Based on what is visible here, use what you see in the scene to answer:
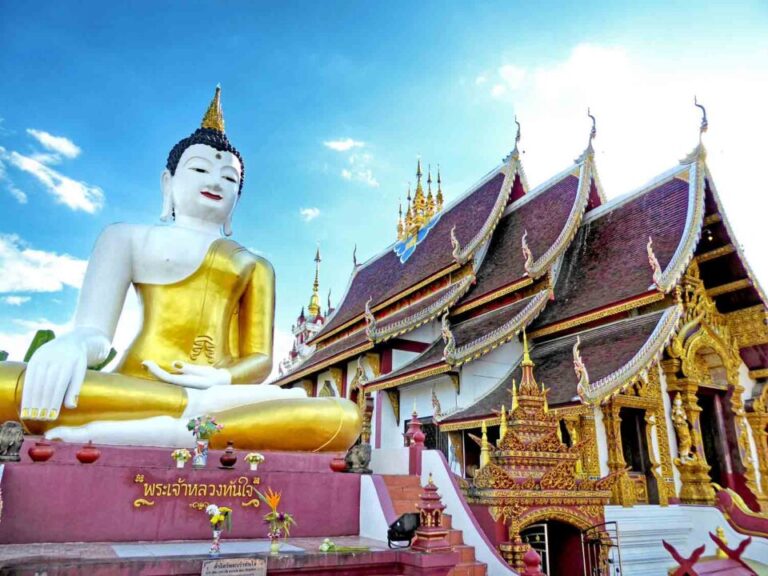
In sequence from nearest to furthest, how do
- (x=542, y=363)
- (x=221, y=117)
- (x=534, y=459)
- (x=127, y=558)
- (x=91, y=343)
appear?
(x=127, y=558)
(x=91, y=343)
(x=534, y=459)
(x=221, y=117)
(x=542, y=363)

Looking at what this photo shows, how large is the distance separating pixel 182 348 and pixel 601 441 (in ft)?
16.1

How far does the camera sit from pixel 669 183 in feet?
28.3

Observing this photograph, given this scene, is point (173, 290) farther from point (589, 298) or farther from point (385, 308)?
point (385, 308)

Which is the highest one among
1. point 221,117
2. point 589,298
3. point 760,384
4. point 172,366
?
point 221,117

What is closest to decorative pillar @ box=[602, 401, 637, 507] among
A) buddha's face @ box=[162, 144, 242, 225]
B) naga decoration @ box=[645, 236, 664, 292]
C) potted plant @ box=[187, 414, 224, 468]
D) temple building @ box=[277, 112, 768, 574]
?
temple building @ box=[277, 112, 768, 574]

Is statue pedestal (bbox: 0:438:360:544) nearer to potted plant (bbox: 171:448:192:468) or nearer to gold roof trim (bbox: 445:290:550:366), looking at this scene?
potted plant (bbox: 171:448:192:468)

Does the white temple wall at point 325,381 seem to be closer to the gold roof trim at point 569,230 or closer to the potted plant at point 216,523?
the gold roof trim at point 569,230

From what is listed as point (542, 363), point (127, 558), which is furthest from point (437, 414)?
point (127, 558)

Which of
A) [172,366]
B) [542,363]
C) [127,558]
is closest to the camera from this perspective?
[127,558]

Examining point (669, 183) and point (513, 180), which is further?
point (513, 180)

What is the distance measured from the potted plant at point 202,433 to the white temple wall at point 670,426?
235 inches

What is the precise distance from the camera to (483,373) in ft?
28.5

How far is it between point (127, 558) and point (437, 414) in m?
5.81

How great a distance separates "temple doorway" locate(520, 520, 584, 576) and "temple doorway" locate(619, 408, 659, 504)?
1797 millimetres
